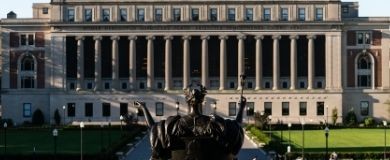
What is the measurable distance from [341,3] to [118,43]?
28.2 meters

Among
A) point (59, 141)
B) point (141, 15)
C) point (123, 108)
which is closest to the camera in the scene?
point (59, 141)

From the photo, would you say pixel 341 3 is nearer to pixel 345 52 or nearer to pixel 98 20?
pixel 345 52

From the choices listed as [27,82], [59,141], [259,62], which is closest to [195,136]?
[59,141]

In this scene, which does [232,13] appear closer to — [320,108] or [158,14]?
[158,14]

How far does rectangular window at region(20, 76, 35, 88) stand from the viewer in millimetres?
100188

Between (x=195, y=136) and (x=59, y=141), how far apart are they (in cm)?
5495

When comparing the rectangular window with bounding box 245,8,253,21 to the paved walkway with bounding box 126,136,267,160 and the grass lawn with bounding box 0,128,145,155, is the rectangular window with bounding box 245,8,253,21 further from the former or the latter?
the paved walkway with bounding box 126,136,267,160

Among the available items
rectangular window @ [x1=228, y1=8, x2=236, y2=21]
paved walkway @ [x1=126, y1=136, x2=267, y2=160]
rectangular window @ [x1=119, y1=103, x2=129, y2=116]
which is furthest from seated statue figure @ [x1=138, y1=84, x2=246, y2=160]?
rectangular window @ [x1=228, y1=8, x2=236, y2=21]

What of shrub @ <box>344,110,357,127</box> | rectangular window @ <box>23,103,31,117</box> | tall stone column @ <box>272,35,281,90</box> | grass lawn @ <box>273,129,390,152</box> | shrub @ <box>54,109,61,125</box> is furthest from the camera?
rectangular window @ <box>23,103,31,117</box>

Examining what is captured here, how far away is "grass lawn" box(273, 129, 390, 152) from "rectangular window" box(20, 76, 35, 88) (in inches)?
1415

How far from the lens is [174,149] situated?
11828 millimetres

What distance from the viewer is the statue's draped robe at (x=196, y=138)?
11.6 metres

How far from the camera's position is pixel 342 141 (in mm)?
64000

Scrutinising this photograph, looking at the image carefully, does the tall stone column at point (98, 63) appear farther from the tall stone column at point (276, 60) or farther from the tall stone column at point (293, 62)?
the tall stone column at point (293, 62)
